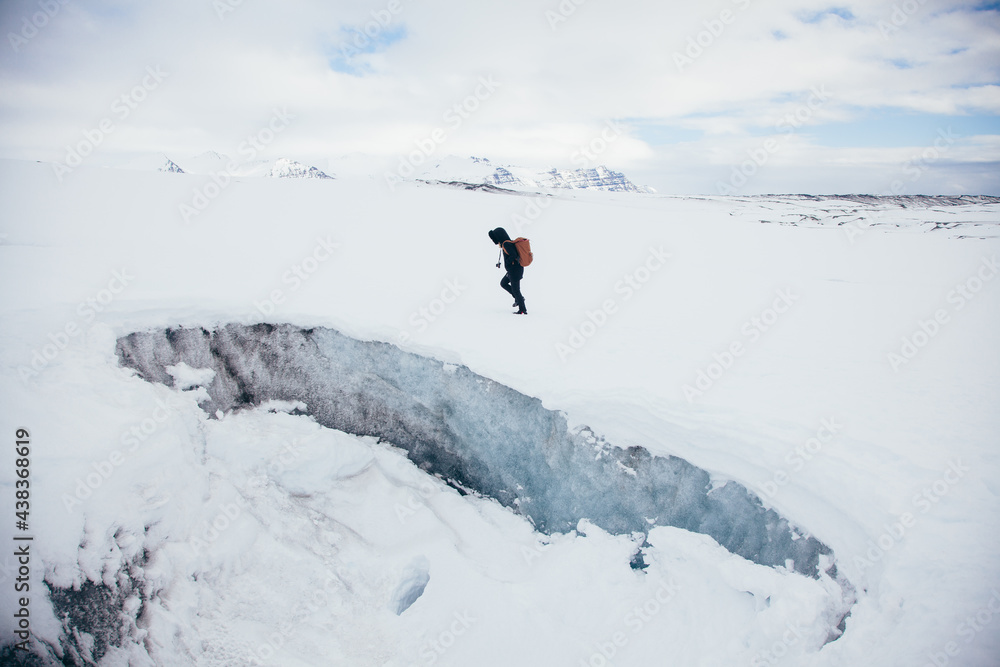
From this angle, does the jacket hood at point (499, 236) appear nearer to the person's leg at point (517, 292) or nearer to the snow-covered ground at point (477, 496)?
the person's leg at point (517, 292)

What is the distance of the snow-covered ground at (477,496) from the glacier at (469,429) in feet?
0.61

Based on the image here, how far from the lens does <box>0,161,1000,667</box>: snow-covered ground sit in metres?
4.20

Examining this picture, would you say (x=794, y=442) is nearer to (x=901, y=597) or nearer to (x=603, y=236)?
(x=901, y=597)

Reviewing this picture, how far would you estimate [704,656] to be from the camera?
4492 mm

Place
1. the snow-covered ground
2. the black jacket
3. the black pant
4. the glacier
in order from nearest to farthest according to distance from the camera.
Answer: the snow-covered ground → the glacier → the black jacket → the black pant

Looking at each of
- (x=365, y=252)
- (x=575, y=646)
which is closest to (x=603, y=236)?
(x=365, y=252)

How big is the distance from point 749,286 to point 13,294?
14147 millimetres

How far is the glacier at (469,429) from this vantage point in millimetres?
5297

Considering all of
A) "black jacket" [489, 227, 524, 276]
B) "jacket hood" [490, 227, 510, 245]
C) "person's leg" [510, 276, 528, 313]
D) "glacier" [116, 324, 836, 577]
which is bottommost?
"glacier" [116, 324, 836, 577]

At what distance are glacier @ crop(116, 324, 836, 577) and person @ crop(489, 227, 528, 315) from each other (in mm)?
2274

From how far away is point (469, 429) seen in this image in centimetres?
703

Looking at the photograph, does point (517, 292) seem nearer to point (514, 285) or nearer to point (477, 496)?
point (514, 285)

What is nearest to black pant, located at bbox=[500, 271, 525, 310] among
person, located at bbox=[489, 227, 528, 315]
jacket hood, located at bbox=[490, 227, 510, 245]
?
person, located at bbox=[489, 227, 528, 315]

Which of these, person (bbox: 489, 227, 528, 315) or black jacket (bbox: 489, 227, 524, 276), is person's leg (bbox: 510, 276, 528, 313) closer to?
person (bbox: 489, 227, 528, 315)
